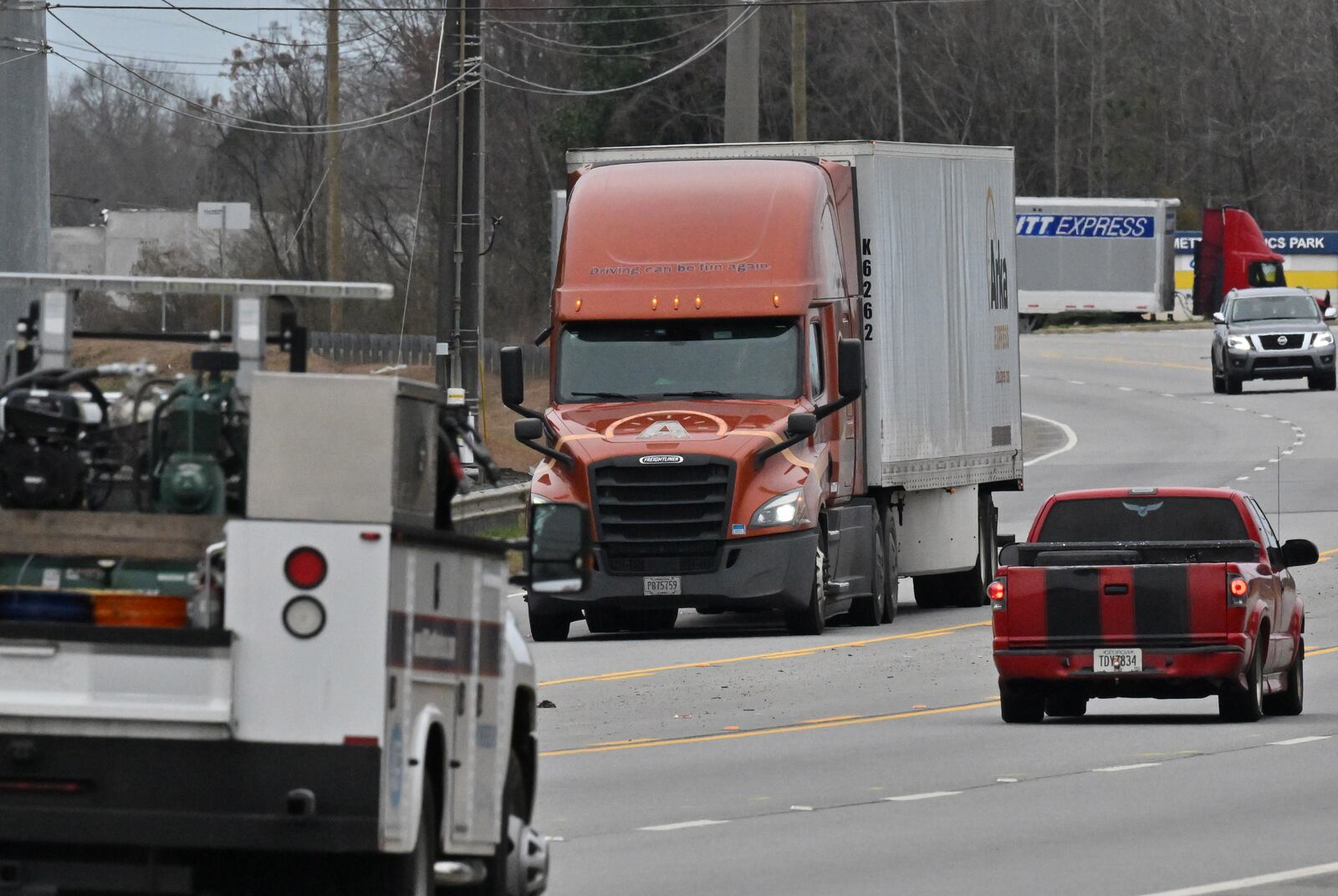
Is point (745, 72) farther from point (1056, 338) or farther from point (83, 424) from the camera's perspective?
point (1056, 338)

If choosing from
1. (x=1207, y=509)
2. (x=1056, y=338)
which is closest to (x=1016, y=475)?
(x=1207, y=509)

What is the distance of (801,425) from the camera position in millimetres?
22766

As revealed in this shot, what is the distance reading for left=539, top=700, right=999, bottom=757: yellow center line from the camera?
53.3 feet

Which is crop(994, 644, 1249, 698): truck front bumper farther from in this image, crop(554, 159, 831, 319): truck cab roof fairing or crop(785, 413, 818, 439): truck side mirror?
crop(554, 159, 831, 319): truck cab roof fairing

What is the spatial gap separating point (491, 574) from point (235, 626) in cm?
137

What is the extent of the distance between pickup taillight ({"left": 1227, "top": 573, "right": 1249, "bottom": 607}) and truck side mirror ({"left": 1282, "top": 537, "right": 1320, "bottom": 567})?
90cm

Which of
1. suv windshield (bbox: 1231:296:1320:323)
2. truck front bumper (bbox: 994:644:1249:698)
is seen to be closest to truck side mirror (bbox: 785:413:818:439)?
truck front bumper (bbox: 994:644:1249:698)

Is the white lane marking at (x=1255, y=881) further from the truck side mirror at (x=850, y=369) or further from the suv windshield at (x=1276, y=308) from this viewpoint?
the suv windshield at (x=1276, y=308)

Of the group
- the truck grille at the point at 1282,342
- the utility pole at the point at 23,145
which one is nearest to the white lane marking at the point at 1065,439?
the truck grille at the point at 1282,342

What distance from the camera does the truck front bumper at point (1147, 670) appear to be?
55.9 feet

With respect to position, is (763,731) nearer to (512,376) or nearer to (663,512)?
(663,512)

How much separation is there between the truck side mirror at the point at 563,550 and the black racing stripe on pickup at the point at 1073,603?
9.07 meters

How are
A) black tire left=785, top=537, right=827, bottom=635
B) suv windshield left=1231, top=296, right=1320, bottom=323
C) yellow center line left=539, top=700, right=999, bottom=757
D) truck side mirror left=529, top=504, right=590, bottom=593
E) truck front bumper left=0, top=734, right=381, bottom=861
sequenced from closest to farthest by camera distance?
truck front bumper left=0, top=734, right=381, bottom=861 → truck side mirror left=529, top=504, right=590, bottom=593 → yellow center line left=539, top=700, right=999, bottom=757 → black tire left=785, top=537, right=827, bottom=635 → suv windshield left=1231, top=296, right=1320, bottom=323

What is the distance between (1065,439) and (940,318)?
80.5 ft
